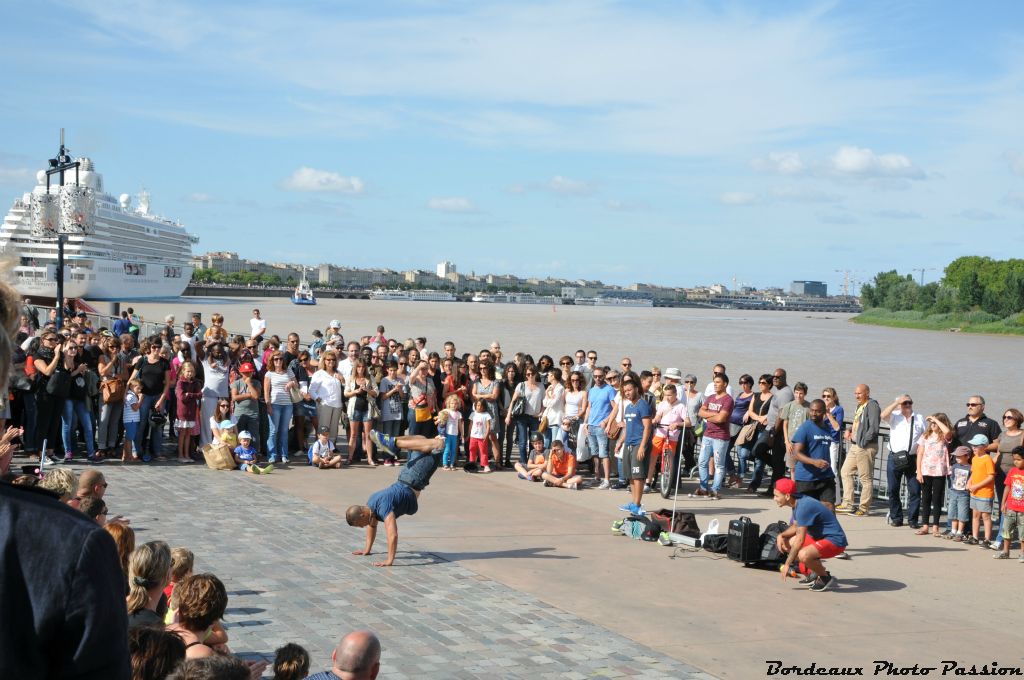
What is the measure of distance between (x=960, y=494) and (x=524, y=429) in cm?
671

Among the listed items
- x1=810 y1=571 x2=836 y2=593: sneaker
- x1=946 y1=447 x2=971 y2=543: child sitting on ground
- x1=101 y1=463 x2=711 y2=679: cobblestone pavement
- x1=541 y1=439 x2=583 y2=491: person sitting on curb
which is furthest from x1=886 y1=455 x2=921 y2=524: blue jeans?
x1=101 y1=463 x2=711 y2=679: cobblestone pavement

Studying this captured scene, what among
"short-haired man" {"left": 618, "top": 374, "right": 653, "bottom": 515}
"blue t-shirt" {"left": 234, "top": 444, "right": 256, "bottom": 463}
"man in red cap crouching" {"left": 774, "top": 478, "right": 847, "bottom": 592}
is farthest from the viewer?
"blue t-shirt" {"left": 234, "top": 444, "right": 256, "bottom": 463}

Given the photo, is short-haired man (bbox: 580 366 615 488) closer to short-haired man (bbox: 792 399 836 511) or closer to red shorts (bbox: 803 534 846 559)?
short-haired man (bbox: 792 399 836 511)

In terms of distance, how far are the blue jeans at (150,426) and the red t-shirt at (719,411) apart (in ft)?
27.3

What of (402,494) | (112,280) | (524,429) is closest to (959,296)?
(112,280)

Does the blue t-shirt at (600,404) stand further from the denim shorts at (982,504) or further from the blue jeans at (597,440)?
the denim shorts at (982,504)

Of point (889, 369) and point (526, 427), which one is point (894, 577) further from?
point (889, 369)

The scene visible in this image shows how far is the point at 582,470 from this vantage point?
51.9ft

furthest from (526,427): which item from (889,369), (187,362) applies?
(889,369)

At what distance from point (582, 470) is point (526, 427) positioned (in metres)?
1.15

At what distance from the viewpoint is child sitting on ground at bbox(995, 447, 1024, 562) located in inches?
422

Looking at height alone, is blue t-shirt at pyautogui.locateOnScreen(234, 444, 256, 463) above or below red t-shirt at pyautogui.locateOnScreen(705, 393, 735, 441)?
below

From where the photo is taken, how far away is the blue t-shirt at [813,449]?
11.0 metres

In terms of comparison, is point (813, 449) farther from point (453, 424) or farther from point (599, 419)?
point (453, 424)
